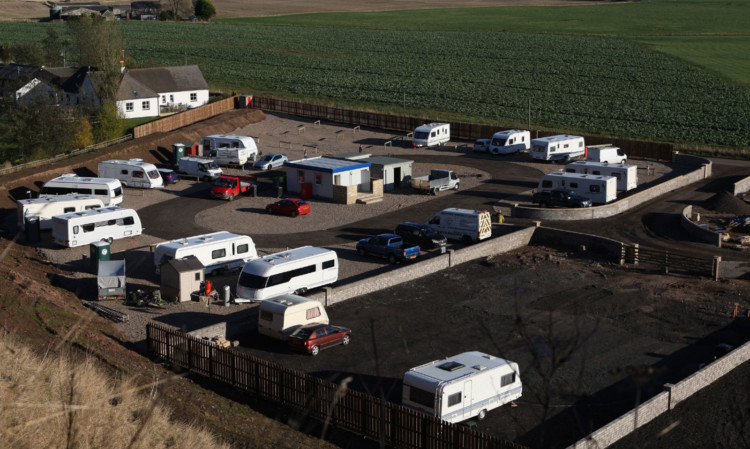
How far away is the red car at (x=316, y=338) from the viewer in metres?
28.0

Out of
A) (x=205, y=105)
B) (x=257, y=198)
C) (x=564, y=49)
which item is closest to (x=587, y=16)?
(x=564, y=49)

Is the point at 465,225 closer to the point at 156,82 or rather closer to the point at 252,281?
the point at 252,281

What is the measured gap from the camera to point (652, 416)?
23484 mm

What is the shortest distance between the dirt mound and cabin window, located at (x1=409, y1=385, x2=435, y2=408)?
1128 inches

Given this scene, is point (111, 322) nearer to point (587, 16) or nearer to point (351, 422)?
point (351, 422)

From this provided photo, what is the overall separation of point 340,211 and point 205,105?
29658 millimetres

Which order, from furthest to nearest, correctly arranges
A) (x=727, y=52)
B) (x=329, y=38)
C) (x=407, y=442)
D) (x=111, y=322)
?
(x=329, y=38) → (x=727, y=52) → (x=111, y=322) → (x=407, y=442)

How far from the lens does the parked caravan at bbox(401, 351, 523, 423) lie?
22.8 meters

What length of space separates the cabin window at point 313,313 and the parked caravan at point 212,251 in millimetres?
7628

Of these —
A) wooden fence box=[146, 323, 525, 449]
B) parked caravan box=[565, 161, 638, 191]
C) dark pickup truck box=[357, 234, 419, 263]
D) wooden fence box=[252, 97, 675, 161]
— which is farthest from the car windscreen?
wooden fence box=[252, 97, 675, 161]

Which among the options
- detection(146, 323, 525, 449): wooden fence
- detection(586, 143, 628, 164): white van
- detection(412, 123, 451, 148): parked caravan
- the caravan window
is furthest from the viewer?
detection(412, 123, 451, 148): parked caravan

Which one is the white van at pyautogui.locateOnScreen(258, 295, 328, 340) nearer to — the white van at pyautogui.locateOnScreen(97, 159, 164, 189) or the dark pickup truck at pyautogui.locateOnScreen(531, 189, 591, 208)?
the dark pickup truck at pyautogui.locateOnScreen(531, 189, 591, 208)

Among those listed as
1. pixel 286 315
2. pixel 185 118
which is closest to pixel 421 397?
pixel 286 315

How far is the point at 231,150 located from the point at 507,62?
69.3 m
